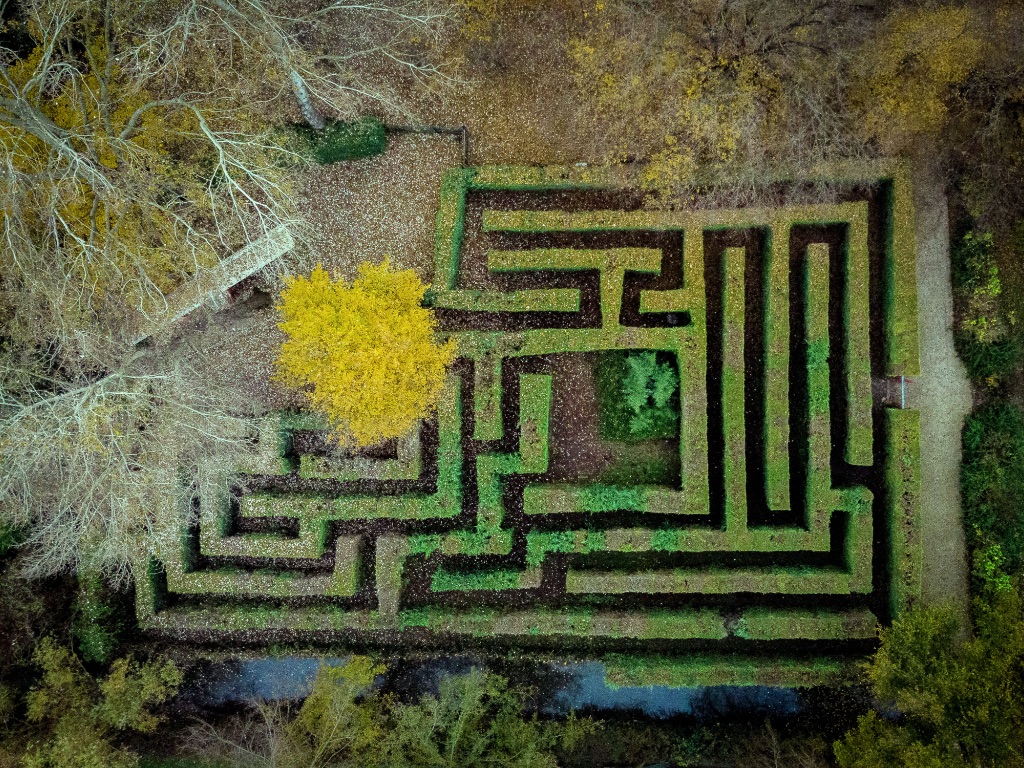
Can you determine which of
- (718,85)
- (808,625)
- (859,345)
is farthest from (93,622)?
(859,345)

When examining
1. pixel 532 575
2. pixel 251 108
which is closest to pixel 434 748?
A: pixel 532 575

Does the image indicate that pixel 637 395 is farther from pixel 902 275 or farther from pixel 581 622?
pixel 902 275

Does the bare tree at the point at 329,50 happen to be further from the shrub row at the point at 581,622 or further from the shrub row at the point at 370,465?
the shrub row at the point at 581,622

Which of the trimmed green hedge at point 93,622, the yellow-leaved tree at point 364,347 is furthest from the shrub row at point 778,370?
the trimmed green hedge at point 93,622

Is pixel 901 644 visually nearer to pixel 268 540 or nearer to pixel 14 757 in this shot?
pixel 268 540

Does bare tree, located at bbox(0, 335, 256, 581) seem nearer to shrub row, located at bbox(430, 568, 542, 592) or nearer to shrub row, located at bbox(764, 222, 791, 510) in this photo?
shrub row, located at bbox(430, 568, 542, 592)

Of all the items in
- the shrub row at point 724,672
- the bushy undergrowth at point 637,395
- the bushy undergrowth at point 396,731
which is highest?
the bushy undergrowth at point 637,395

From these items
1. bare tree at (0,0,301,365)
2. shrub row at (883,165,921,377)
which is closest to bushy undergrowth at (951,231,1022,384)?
shrub row at (883,165,921,377)
